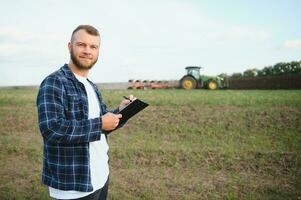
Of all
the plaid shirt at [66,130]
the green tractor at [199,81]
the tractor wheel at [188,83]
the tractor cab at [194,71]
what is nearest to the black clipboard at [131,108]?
the plaid shirt at [66,130]

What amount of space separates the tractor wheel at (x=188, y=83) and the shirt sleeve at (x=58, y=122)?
25179 mm

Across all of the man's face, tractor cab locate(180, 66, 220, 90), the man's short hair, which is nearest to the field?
the man's face

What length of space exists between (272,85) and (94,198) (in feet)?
116

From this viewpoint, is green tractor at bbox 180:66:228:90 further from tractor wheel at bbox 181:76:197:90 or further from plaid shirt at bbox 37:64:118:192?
plaid shirt at bbox 37:64:118:192

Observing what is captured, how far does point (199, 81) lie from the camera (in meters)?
28.5

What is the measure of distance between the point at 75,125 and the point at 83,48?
682 millimetres

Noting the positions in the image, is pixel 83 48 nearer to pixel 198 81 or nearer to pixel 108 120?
pixel 108 120

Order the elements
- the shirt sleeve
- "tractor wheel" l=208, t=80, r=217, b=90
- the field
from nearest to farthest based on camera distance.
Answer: the shirt sleeve, the field, "tractor wheel" l=208, t=80, r=217, b=90

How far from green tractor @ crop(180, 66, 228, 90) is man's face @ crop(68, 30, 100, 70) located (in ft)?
80.9

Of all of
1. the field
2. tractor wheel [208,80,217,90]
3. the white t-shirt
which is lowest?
the field

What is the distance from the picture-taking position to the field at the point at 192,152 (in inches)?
251

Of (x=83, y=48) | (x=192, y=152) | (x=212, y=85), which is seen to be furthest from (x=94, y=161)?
(x=212, y=85)

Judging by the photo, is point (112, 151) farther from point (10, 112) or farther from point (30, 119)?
point (10, 112)

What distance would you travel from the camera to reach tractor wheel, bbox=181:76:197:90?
27531 mm
